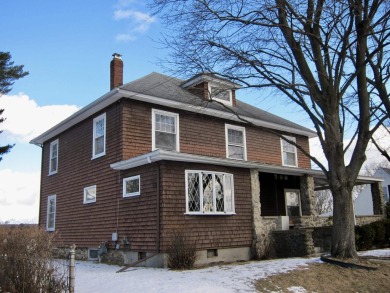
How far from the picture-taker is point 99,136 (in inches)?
611

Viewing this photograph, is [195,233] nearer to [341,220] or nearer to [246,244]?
[246,244]

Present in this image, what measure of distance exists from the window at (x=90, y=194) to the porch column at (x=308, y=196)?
873 centimetres

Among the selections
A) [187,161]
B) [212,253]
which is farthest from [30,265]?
[212,253]

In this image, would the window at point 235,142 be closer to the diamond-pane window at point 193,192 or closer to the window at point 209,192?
the window at point 209,192

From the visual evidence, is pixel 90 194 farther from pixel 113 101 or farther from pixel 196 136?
pixel 196 136

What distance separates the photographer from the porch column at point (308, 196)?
655 inches

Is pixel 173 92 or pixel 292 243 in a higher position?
pixel 173 92

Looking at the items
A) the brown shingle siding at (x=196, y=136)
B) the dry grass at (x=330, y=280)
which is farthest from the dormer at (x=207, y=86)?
the dry grass at (x=330, y=280)

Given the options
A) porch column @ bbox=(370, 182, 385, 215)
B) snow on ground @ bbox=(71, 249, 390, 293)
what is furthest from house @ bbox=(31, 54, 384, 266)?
porch column @ bbox=(370, 182, 385, 215)

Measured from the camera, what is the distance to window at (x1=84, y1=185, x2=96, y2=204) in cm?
1538

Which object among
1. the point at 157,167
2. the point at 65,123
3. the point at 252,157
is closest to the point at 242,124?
the point at 252,157

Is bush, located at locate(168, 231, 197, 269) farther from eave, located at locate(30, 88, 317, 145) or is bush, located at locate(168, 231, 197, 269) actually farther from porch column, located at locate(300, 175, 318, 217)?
porch column, located at locate(300, 175, 318, 217)

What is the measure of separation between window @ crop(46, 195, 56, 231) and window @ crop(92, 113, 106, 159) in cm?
434

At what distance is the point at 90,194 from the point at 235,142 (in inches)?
255
